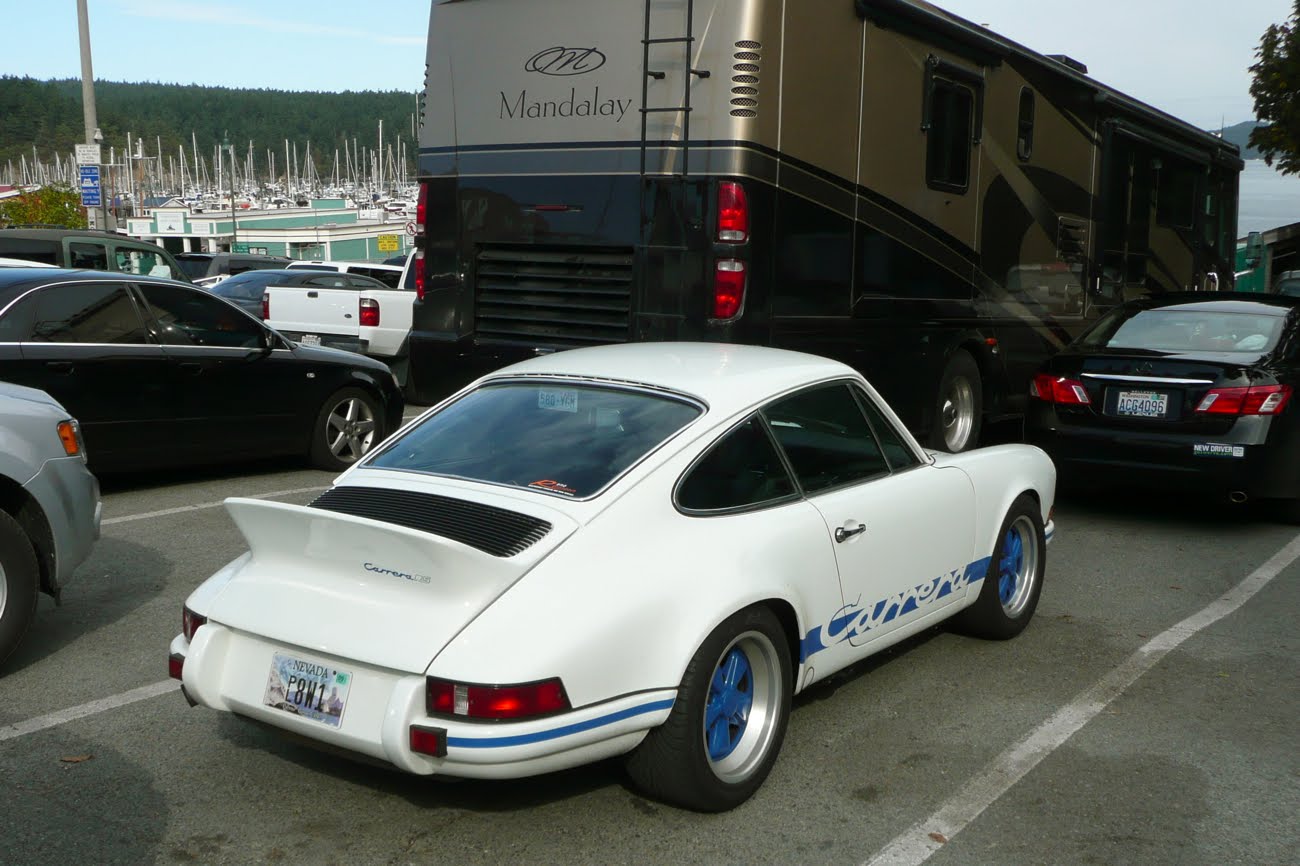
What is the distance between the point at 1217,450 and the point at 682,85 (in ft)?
13.4

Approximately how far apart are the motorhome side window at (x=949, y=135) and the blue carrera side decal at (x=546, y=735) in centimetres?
686

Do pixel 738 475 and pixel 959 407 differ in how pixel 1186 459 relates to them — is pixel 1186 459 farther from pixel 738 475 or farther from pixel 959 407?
pixel 738 475

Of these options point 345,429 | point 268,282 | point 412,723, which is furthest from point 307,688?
point 268,282

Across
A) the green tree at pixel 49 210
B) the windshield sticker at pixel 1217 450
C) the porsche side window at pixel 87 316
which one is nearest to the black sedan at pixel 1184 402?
the windshield sticker at pixel 1217 450

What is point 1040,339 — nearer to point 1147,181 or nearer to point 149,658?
point 1147,181

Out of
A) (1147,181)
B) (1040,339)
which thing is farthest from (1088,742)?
(1147,181)

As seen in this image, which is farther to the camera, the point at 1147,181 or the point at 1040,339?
the point at 1147,181

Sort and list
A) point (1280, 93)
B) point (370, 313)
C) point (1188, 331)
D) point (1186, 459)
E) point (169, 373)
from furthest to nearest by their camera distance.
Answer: point (1280, 93), point (370, 313), point (1188, 331), point (169, 373), point (1186, 459)

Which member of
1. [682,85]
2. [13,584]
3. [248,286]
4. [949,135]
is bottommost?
[13,584]

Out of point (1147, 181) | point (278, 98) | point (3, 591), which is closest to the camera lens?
point (3, 591)

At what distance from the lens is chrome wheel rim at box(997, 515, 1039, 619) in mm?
6152

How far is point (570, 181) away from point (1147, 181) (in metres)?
7.36

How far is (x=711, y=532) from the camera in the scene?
4250 millimetres

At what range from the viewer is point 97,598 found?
6.70 m
